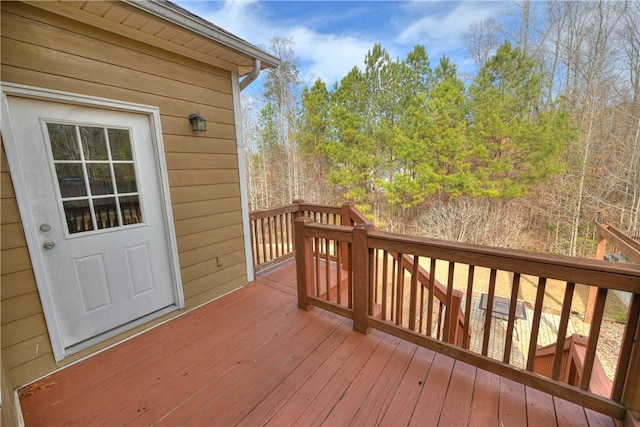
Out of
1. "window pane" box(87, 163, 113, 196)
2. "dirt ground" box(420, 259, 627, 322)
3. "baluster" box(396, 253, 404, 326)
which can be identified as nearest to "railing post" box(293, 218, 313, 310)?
"baluster" box(396, 253, 404, 326)

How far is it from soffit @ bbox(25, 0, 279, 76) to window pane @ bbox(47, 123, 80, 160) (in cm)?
73

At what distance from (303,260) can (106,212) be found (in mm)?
1644

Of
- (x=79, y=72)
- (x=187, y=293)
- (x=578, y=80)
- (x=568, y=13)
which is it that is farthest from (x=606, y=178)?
(x=79, y=72)

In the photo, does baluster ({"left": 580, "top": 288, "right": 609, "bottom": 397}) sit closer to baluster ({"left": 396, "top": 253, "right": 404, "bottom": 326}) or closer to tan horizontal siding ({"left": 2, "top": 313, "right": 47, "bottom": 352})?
baluster ({"left": 396, "top": 253, "right": 404, "bottom": 326})

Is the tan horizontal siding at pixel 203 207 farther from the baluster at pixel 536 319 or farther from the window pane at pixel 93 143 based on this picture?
the baluster at pixel 536 319

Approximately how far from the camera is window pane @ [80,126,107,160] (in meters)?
1.98

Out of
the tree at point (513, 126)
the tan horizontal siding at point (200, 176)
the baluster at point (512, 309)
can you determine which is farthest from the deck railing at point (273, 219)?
the tree at point (513, 126)

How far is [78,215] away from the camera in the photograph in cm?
197

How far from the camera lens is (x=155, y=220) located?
2396mm

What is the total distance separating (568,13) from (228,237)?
468 inches

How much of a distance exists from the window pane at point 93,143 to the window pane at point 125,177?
0.12 meters

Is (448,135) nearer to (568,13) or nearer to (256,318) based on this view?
(568,13)

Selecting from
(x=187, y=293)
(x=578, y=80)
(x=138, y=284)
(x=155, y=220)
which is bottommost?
(x=187, y=293)

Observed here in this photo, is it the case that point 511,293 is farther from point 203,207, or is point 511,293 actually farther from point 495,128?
point 495,128
